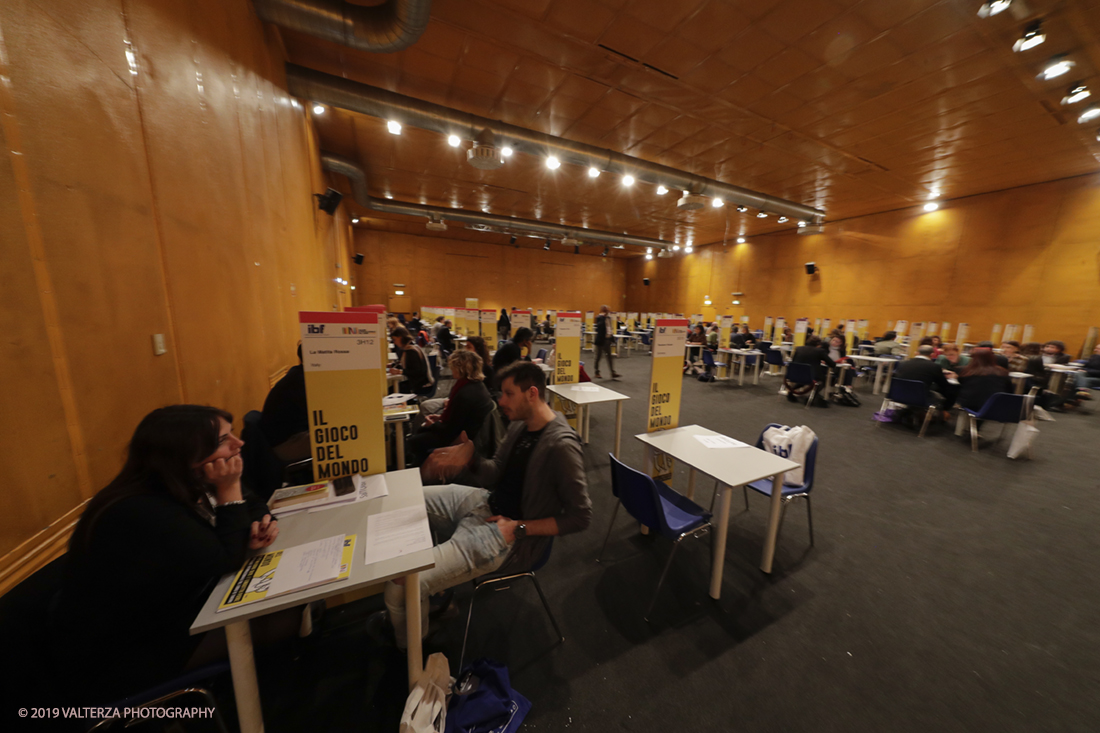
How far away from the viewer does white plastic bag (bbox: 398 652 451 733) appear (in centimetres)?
127

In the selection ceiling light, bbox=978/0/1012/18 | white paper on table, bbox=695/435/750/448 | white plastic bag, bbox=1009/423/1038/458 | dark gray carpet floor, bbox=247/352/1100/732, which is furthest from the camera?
white plastic bag, bbox=1009/423/1038/458

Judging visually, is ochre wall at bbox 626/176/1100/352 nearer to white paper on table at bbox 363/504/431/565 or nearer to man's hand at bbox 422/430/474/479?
man's hand at bbox 422/430/474/479

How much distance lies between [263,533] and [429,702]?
0.90 meters

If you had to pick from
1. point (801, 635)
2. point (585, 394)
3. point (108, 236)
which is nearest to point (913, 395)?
point (585, 394)

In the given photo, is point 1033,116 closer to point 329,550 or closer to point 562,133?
point 562,133

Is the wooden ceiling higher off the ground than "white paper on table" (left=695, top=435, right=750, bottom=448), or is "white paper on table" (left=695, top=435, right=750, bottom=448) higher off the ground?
the wooden ceiling

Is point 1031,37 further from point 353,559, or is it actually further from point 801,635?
point 353,559

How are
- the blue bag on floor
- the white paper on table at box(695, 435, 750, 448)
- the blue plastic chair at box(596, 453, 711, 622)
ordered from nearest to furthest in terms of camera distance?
1. the blue bag on floor
2. the blue plastic chair at box(596, 453, 711, 622)
3. the white paper on table at box(695, 435, 750, 448)

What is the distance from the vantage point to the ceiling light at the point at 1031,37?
11.3ft

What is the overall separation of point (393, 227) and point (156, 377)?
14926 mm

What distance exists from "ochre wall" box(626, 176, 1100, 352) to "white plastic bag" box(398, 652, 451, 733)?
14209 mm

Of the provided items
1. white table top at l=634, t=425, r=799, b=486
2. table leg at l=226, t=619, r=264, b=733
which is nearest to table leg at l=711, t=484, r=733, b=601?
white table top at l=634, t=425, r=799, b=486

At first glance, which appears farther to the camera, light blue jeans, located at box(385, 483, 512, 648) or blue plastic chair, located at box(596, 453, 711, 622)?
blue plastic chair, located at box(596, 453, 711, 622)

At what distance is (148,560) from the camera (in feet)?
3.36
